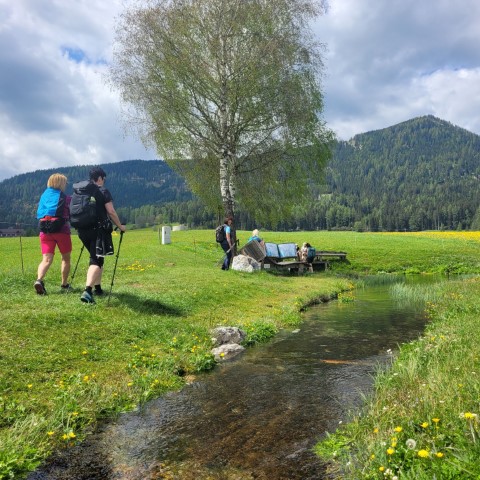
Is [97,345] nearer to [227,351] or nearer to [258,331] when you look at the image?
[227,351]

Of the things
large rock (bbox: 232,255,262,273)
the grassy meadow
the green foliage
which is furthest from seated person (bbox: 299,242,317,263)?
the green foliage

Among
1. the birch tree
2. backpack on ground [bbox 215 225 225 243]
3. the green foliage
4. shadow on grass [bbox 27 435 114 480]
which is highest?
the birch tree

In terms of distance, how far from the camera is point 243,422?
5750 mm

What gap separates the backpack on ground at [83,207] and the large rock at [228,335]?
4.11 metres

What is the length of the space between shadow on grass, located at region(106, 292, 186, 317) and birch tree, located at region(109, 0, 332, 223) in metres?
12.1

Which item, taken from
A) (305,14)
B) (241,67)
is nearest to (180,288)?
(241,67)

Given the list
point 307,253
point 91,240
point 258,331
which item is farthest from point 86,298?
point 307,253

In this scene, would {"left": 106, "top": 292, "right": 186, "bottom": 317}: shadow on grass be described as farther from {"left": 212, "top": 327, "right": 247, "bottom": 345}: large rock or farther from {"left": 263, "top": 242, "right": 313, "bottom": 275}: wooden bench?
{"left": 263, "top": 242, "right": 313, "bottom": 275}: wooden bench

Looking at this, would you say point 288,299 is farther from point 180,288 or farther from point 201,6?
point 201,6

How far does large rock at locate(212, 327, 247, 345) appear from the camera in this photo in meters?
10.2

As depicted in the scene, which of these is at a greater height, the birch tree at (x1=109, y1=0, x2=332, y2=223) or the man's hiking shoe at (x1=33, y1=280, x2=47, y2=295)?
the birch tree at (x1=109, y1=0, x2=332, y2=223)

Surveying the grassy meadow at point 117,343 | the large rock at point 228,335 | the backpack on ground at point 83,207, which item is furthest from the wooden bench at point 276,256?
the backpack on ground at point 83,207

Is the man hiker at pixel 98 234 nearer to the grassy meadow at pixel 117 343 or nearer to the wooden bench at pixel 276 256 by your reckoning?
the grassy meadow at pixel 117 343

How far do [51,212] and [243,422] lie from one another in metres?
8.15
